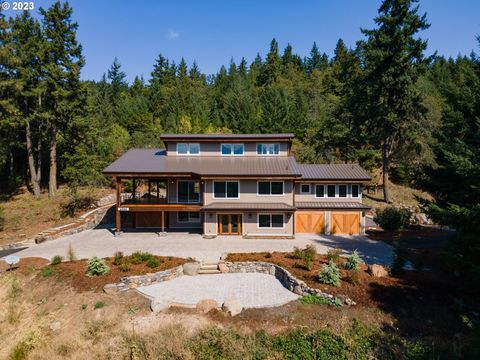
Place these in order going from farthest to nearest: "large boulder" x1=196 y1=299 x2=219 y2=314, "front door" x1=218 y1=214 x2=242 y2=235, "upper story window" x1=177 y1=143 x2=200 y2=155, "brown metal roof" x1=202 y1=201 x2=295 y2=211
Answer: "upper story window" x1=177 y1=143 x2=200 y2=155
"front door" x1=218 y1=214 x2=242 y2=235
"brown metal roof" x1=202 y1=201 x2=295 y2=211
"large boulder" x1=196 y1=299 x2=219 y2=314

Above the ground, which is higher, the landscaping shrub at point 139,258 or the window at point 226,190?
the window at point 226,190

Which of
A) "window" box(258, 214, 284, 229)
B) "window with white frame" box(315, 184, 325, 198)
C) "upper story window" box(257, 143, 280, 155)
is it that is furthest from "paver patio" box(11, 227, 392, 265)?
"upper story window" box(257, 143, 280, 155)

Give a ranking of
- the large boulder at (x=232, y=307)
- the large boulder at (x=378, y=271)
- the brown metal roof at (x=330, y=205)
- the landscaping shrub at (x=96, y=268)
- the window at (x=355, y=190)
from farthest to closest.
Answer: the window at (x=355, y=190)
the brown metal roof at (x=330, y=205)
the landscaping shrub at (x=96, y=268)
the large boulder at (x=378, y=271)
the large boulder at (x=232, y=307)

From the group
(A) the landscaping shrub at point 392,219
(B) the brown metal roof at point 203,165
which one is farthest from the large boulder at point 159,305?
(A) the landscaping shrub at point 392,219

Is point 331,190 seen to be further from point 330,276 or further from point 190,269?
point 190,269

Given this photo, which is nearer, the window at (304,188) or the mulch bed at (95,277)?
the mulch bed at (95,277)

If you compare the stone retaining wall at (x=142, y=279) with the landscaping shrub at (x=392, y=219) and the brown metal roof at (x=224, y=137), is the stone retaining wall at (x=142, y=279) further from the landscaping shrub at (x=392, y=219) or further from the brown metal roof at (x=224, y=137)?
the landscaping shrub at (x=392, y=219)

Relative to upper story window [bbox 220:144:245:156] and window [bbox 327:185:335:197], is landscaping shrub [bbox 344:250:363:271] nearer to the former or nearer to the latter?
window [bbox 327:185:335:197]

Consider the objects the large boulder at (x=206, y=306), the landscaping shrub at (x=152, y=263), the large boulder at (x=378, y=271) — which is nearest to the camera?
the large boulder at (x=206, y=306)
